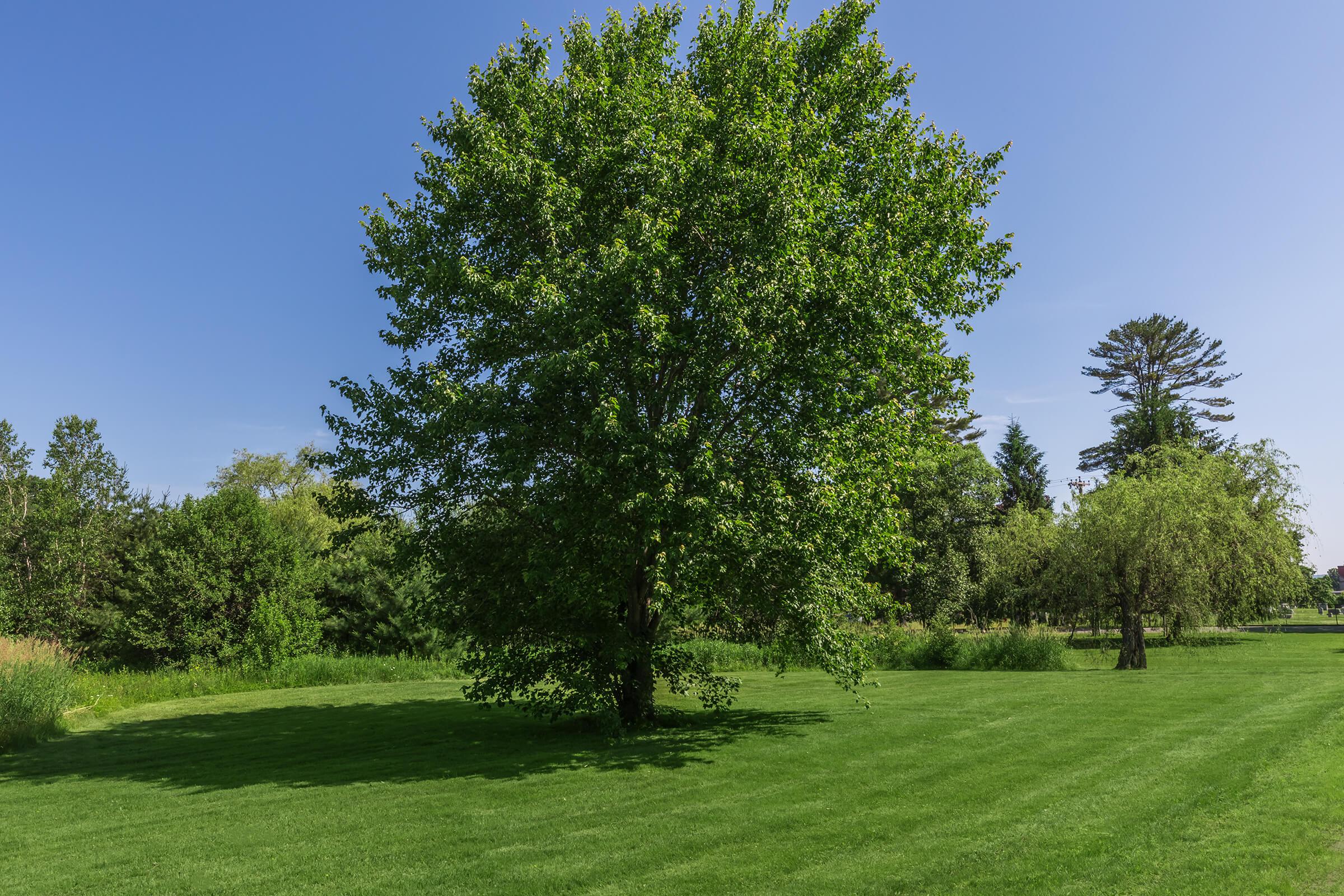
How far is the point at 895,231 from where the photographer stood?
626 inches

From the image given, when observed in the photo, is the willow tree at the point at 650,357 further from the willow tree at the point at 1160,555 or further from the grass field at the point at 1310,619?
the grass field at the point at 1310,619

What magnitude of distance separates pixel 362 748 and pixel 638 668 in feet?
17.2

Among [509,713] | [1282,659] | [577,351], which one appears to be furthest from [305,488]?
[1282,659]

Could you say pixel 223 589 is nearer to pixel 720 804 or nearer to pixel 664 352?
pixel 664 352

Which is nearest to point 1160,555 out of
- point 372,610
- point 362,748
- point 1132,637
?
point 1132,637

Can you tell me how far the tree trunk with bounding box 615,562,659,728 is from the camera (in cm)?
1562

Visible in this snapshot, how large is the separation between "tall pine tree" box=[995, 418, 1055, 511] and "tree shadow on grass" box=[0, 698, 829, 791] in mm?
56416

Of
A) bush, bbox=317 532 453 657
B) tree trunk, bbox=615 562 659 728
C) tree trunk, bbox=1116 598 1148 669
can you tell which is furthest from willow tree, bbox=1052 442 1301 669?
bush, bbox=317 532 453 657

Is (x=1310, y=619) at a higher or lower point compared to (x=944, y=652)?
Answer: lower

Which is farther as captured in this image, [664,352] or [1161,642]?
[1161,642]

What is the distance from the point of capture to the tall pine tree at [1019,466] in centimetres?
6750

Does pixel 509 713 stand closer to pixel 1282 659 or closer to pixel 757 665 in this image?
pixel 757 665

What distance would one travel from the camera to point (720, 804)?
32.1ft

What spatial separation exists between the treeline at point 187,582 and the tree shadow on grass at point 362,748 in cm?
683
